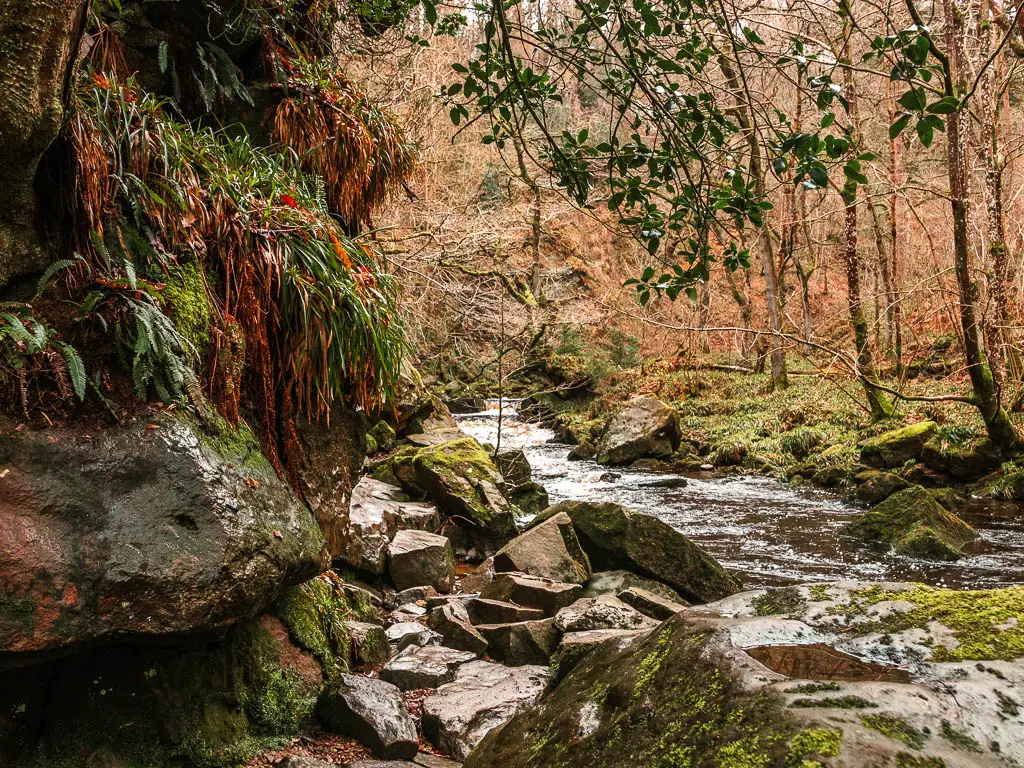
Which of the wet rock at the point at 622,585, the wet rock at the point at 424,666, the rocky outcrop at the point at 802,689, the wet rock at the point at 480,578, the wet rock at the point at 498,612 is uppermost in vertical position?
the rocky outcrop at the point at 802,689

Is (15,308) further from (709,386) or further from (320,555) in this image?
(709,386)

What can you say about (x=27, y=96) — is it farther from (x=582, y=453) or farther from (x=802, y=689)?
(x=582, y=453)

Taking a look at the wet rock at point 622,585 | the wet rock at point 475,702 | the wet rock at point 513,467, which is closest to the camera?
the wet rock at point 475,702

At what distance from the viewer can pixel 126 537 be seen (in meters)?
2.43

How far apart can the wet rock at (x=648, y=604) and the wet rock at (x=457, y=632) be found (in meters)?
1.36

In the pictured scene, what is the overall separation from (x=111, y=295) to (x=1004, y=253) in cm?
1142

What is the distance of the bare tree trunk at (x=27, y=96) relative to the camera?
2.26m

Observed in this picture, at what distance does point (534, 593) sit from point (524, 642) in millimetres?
1071

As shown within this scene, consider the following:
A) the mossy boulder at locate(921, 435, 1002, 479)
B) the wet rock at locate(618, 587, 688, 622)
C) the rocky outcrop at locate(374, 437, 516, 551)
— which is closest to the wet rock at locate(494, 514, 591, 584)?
the wet rock at locate(618, 587, 688, 622)

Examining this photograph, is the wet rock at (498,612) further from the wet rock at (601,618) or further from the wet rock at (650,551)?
the wet rock at (650,551)

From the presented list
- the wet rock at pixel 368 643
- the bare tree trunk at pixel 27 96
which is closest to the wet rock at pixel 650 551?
the wet rock at pixel 368 643

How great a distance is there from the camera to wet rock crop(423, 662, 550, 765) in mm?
3389

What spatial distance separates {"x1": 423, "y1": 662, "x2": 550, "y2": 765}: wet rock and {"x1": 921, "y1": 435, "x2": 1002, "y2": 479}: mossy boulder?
29.8 ft

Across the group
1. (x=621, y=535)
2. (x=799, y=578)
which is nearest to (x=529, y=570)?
(x=621, y=535)
